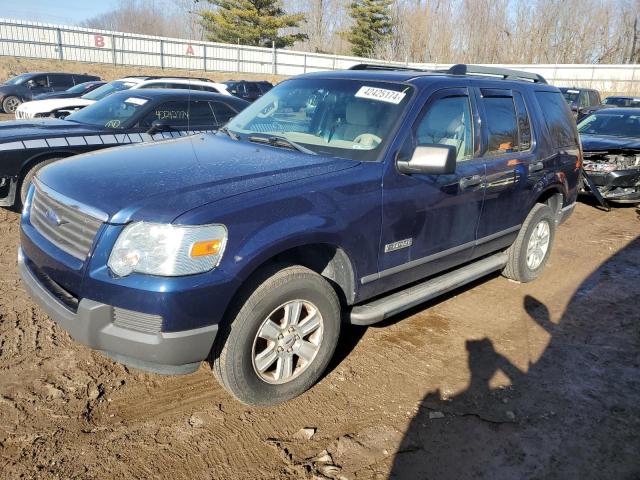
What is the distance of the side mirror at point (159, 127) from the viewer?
21.5 ft

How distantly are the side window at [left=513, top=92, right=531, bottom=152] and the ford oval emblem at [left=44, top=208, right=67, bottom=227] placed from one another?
3.74m

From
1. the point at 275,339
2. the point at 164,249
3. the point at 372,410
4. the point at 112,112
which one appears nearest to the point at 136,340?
the point at 164,249

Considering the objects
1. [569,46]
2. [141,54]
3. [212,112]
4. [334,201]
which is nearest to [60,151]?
[212,112]

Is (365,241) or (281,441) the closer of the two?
(281,441)

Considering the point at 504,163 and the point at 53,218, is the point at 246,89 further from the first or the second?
the point at 53,218

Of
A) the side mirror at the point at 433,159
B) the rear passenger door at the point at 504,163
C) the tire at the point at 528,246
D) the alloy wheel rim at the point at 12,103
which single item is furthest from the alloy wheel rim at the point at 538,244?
the alloy wheel rim at the point at 12,103

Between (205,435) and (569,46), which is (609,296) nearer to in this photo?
(205,435)

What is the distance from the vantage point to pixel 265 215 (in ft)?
9.13

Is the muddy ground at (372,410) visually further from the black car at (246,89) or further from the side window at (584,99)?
the side window at (584,99)

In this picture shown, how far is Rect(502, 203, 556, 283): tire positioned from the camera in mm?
5086

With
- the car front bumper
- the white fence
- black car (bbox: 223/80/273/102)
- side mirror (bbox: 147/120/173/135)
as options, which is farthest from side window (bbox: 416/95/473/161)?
the white fence

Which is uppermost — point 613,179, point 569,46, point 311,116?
point 569,46

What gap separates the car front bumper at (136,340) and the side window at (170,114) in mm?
4789

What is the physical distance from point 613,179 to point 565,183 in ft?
12.2
